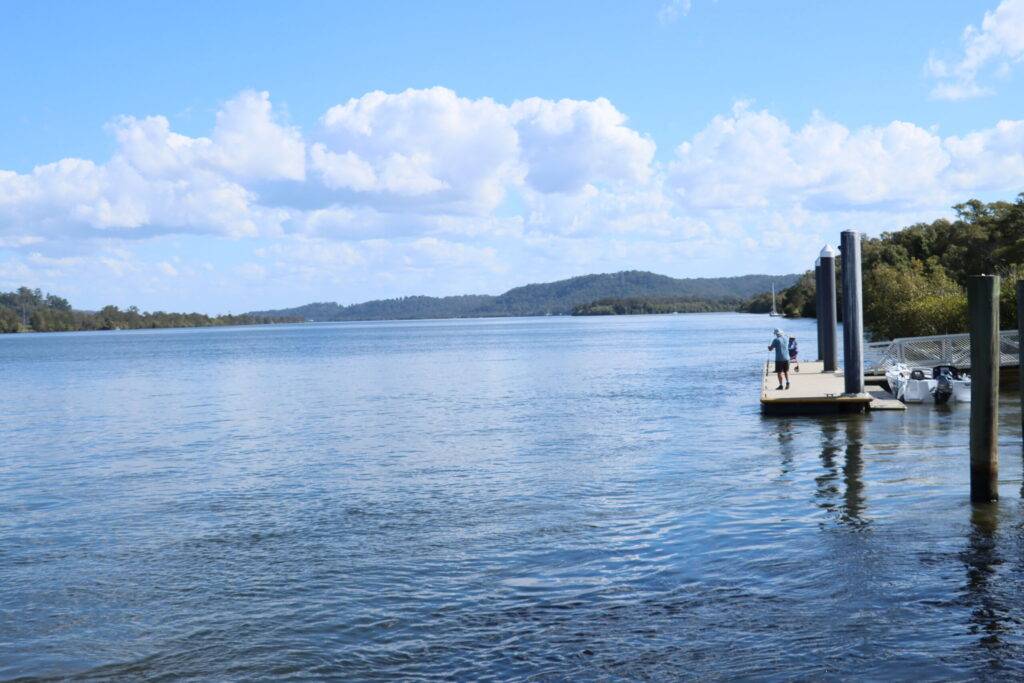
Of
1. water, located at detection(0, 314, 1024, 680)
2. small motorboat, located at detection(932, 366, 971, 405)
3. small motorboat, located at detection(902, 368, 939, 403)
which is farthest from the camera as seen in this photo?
small motorboat, located at detection(902, 368, 939, 403)

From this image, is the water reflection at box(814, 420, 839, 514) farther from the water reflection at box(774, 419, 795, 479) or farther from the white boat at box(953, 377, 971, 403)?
the white boat at box(953, 377, 971, 403)

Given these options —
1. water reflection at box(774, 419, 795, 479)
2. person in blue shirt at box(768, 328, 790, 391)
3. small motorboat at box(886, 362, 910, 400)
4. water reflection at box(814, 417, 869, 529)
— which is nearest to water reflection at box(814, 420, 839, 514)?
water reflection at box(814, 417, 869, 529)

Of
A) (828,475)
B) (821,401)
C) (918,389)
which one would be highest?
(918,389)

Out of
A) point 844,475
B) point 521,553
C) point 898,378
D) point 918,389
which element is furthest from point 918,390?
point 521,553

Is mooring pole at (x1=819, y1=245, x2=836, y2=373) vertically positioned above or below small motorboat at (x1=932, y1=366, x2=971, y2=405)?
above

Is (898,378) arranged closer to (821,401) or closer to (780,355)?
(780,355)

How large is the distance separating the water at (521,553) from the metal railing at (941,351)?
446cm

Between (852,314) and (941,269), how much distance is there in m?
50.9

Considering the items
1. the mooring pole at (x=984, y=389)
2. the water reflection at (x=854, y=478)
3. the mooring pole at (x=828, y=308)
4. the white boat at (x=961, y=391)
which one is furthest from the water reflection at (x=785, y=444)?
the mooring pole at (x=828, y=308)

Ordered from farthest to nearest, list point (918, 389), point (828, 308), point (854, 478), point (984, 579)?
1. point (828, 308)
2. point (918, 389)
3. point (854, 478)
4. point (984, 579)

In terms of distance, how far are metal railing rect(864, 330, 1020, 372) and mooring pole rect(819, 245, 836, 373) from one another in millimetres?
2235

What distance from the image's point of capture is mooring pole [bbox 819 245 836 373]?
34.0m

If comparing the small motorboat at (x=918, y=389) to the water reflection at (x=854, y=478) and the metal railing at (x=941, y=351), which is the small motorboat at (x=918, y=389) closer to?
the metal railing at (x=941, y=351)

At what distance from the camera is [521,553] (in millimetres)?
12461
